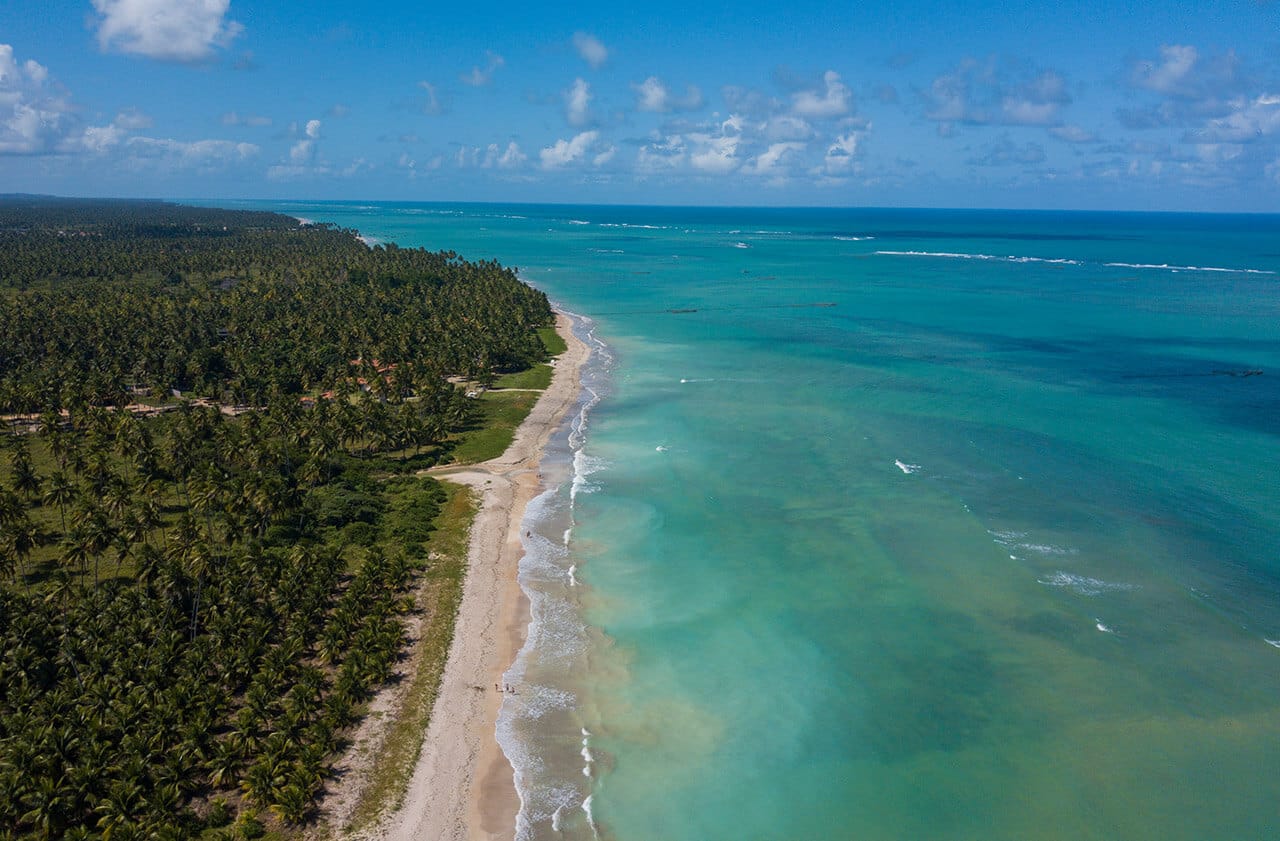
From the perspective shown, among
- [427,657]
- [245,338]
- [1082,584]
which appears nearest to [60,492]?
[427,657]

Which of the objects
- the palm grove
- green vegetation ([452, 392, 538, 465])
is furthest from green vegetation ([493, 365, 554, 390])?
green vegetation ([452, 392, 538, 465])

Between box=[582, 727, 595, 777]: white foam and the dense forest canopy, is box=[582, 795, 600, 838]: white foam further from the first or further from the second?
the dense forest canopy

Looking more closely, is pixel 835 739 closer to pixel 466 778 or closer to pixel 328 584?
pixel 466 778

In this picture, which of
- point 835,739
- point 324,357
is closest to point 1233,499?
point 835,739

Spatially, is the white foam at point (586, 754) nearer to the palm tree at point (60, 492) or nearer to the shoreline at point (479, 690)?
the shoreline at point (479, 690)

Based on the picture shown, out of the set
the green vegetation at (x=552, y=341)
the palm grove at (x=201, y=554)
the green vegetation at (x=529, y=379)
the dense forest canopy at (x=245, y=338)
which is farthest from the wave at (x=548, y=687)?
the green vegetation at (x=552, y=341)

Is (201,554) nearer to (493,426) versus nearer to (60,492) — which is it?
(60,492)
